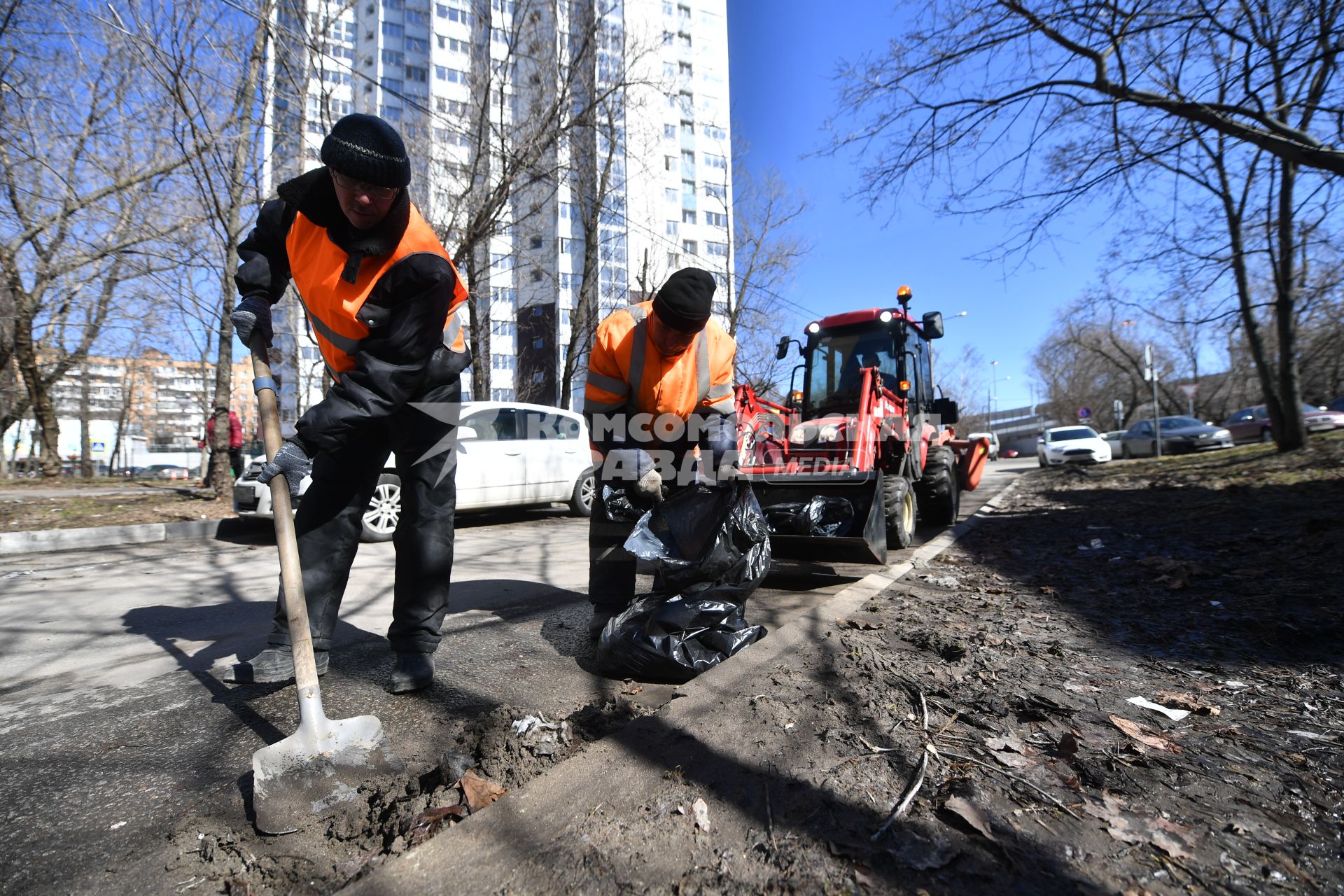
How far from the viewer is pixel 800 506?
4.75 metres

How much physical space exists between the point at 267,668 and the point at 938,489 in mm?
6575

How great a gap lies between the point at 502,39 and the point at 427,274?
12.8 metres

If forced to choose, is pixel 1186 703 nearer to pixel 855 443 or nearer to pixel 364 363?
pixel 364 363

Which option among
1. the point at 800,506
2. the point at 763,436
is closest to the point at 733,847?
the point at 800,506

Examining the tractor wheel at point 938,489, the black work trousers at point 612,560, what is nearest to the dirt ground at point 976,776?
the black work trousers at point 612,560

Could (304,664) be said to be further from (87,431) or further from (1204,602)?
(87,431)

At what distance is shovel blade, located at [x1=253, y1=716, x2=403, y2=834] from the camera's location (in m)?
1.54

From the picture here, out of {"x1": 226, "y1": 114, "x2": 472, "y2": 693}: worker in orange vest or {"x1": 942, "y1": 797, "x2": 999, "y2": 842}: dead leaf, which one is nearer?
{"x1": 942, "y1": 797, "x2": 999, "y2": 842}: dead leaf

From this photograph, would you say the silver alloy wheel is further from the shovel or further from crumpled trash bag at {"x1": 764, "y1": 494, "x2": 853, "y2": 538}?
the shovel

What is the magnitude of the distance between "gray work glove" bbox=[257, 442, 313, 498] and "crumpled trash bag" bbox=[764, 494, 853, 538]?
3.13 metres

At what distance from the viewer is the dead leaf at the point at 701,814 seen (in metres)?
1.42

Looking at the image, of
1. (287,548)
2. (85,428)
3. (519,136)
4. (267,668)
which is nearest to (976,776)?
(287,548)

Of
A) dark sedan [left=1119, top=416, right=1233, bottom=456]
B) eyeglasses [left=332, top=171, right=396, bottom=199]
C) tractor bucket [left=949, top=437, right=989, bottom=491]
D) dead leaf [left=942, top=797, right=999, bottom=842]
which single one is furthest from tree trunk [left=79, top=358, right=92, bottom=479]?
dark sedan [left=1119, top=416, right=1233, bottom=456]

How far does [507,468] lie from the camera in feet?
27.1
